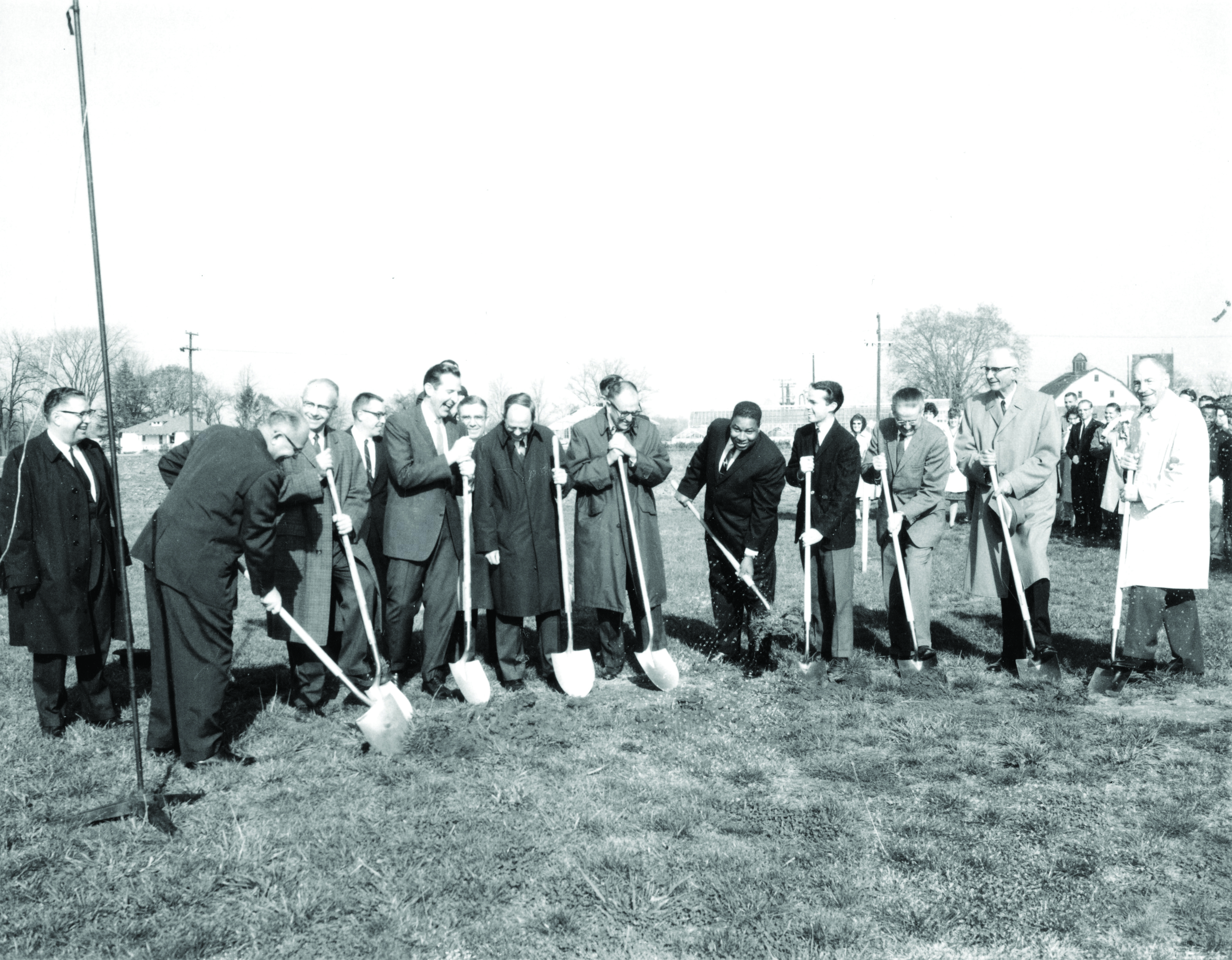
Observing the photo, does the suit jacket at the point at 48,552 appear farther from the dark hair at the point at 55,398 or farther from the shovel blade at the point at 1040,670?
the shovel blade at the point at 1040,670

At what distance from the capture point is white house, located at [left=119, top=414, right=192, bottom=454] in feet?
196

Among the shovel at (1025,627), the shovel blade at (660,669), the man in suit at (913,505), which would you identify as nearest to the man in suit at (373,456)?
the shovel blade at (660,669)

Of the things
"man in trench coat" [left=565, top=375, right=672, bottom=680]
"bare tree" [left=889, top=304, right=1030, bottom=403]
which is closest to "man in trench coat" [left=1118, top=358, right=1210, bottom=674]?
"man in trench coat" [left=565, top=375, right=672, bottom=680]

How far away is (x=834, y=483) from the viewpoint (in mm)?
6605

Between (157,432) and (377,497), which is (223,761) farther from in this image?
(157,432)

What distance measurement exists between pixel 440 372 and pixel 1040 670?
430 centimetres

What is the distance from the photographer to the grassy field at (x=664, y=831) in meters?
3.25

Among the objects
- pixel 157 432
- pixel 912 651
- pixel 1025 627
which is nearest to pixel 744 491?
pixel 912 651

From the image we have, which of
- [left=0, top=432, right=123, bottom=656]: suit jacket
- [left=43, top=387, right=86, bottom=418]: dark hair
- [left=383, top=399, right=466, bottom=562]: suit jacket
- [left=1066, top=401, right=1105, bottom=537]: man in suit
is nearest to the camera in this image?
[left=0, top=432, right=123, bottom=656]: suit jacket

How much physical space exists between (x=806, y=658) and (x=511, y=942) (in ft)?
12.5

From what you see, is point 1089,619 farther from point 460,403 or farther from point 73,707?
point 73,707

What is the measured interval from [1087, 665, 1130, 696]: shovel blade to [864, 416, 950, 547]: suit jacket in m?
1.25

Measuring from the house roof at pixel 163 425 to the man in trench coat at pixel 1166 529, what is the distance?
65.5 meters

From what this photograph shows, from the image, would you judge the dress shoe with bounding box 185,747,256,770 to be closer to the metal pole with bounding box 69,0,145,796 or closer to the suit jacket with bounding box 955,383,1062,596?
the metal pole with bounding box 69,0,145,796
